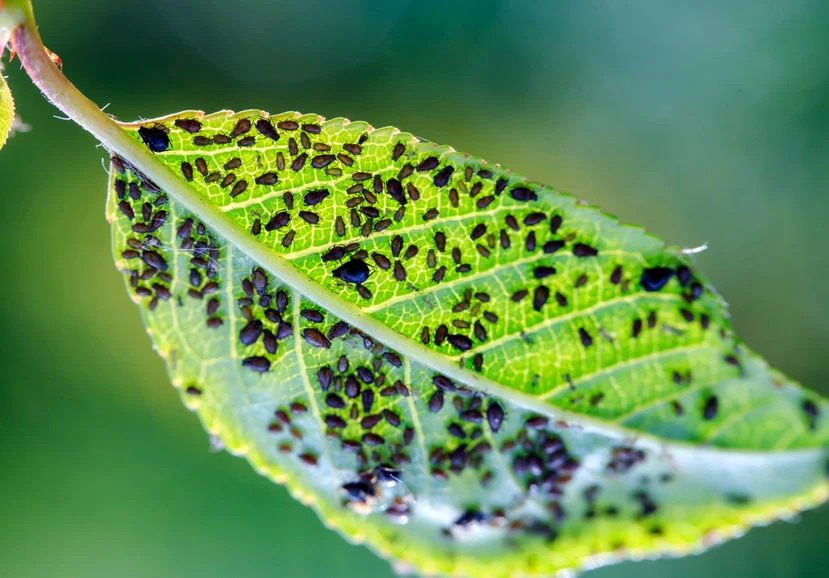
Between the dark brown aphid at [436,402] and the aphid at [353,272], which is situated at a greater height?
the aphid at [353,272]

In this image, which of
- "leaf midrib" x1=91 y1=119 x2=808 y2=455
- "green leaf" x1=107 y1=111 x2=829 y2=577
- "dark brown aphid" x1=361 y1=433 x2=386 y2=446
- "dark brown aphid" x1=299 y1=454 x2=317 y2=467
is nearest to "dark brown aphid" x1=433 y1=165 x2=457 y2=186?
"green leaf" x1=107 y1=111 x2=829 y2=577

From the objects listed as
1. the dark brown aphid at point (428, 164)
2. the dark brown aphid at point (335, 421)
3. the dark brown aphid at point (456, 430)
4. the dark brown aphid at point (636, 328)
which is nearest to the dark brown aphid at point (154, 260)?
the dark brown aphid at point (335, 421)

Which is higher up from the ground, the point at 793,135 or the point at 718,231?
the point at 793,135

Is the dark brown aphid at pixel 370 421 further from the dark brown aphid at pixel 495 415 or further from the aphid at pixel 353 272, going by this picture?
the aphid at pixel 353 272

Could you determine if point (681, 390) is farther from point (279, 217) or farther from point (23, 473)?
point (23, 473)

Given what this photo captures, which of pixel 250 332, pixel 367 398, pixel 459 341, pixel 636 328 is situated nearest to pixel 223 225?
pixel 250 332

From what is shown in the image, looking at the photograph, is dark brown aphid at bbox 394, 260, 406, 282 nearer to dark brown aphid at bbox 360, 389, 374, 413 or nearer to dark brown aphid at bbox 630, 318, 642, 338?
dark brown aphid at bbox 360, 389, 374, 413

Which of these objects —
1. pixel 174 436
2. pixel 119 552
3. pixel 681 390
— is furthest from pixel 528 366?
pixel 119 552
